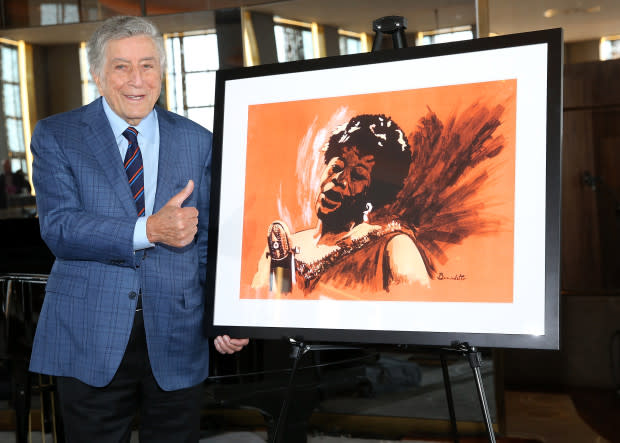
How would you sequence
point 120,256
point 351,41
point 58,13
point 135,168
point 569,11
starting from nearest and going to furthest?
point 120,256 → point 135,168 → point 351,41 → point 569,11 → point 58,13

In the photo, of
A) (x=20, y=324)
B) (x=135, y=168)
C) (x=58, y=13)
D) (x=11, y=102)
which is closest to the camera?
(x=135, y=168)

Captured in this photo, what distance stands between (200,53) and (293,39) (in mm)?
608

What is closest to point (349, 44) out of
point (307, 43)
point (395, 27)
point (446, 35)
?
point (307, 43)

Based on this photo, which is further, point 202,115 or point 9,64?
point 9,64

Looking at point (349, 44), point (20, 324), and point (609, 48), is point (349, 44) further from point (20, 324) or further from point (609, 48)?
point (20, 324)

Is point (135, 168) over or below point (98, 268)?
over

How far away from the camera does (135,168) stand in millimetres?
1634

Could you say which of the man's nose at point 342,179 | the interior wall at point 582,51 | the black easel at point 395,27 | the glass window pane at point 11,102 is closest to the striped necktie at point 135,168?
the man's nose at point 342,179

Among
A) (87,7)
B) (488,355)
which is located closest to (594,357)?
(488,355)

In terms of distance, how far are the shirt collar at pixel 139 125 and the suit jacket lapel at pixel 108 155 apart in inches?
1.0

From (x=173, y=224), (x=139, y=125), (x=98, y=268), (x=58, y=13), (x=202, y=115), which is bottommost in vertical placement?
(x=98, y=268)

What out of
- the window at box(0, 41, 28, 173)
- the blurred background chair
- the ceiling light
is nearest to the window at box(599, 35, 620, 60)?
the ceiling light

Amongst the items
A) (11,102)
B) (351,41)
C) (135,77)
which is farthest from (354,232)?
(11,102)

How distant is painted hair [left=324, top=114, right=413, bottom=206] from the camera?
4.99 ft
